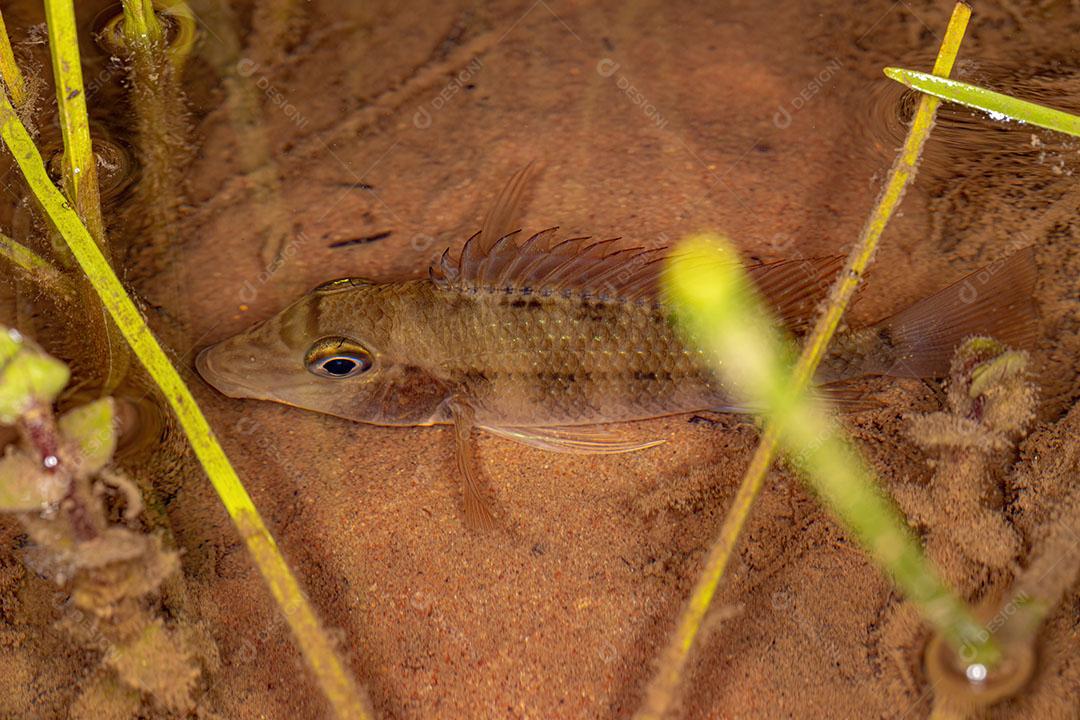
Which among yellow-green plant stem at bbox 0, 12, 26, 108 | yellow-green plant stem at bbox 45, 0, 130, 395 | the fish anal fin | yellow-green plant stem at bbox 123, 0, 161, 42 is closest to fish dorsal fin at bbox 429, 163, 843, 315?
the fish anal fin

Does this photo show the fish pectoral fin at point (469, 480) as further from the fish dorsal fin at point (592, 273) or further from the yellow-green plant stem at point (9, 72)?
the yellow-green plant stem at point (9, 72)

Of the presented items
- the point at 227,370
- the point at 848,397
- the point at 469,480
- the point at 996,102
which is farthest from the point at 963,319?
the point at 227,370

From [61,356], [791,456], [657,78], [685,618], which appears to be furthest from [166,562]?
[657,78]

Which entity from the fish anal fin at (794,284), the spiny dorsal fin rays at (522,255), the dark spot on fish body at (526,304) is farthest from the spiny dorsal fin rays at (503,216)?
the fish anal fin at (794,284)

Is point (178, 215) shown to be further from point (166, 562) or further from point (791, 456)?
point (791, 456)

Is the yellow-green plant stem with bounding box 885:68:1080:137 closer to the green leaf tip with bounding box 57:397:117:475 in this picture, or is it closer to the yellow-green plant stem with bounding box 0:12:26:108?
the green leaf tip with bounding box 57:397:117:475
